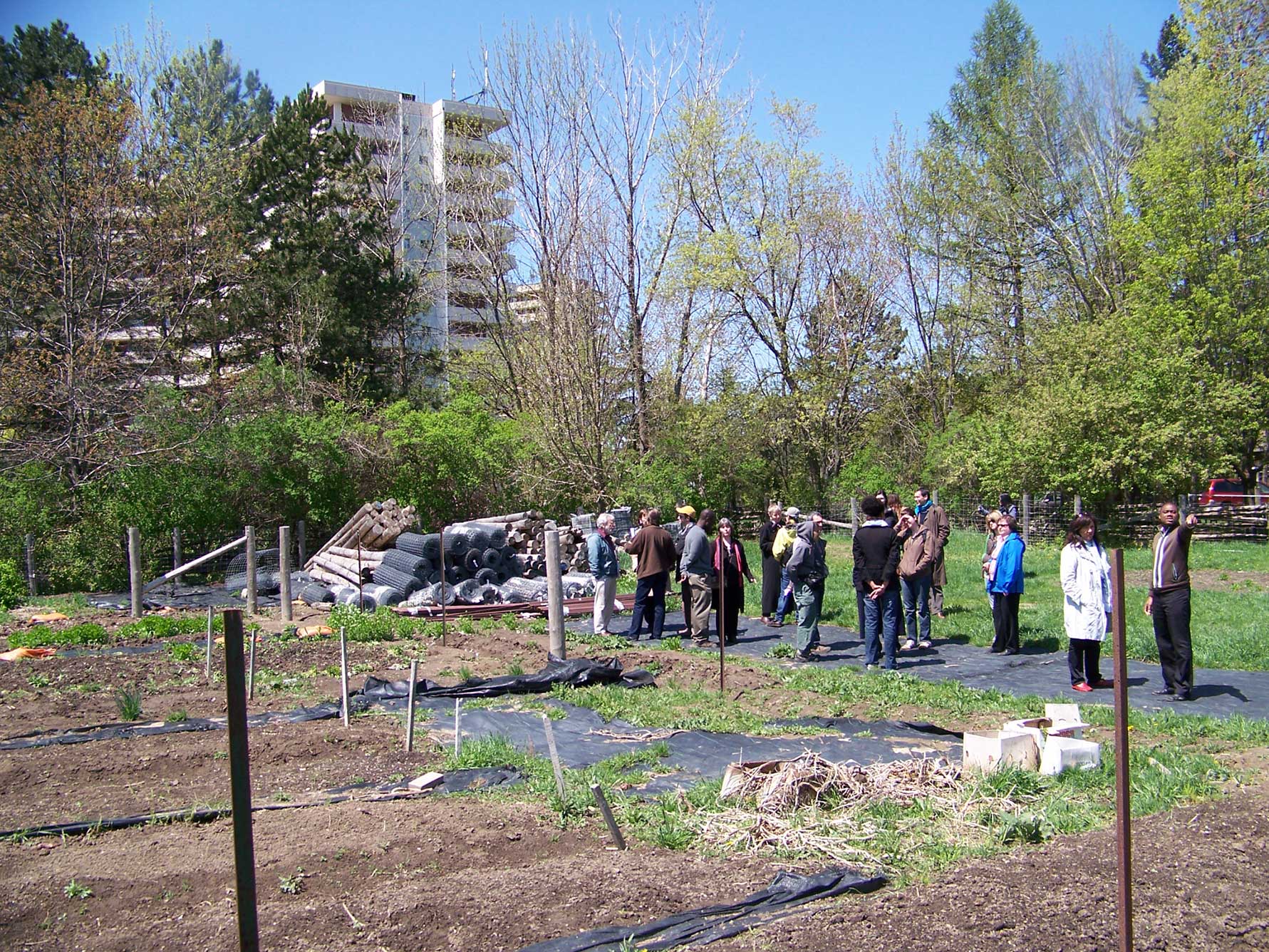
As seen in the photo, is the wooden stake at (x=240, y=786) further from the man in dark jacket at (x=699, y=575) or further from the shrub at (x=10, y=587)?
the shrub at (x=10, y=587)

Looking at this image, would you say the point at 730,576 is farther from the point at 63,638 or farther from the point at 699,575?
the point at 63,638

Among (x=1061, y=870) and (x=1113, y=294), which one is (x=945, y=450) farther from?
(x=1061, y=870)

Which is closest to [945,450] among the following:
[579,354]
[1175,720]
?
[579,354]

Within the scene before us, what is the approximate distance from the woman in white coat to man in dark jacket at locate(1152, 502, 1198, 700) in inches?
19.0

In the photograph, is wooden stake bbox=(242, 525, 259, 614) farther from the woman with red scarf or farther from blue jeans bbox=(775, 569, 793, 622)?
blue jeans bbox=(775, 569, 793, 622)

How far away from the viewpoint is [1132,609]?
1503 cm

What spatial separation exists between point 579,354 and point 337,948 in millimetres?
24620

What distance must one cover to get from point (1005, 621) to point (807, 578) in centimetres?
241

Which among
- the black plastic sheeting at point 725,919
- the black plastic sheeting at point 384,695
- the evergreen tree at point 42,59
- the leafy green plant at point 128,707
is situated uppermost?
the evergreen tree at point 42,59

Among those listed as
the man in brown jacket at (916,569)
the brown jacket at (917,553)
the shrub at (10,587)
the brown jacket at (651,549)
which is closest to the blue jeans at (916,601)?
the man in brown jacket at (916,569)

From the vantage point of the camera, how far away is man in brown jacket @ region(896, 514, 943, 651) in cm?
1228

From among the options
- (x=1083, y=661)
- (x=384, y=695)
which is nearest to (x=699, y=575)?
(x=384, y=695)

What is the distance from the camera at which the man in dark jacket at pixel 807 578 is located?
39.0ft

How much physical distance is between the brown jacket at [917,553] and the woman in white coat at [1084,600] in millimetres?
2333
